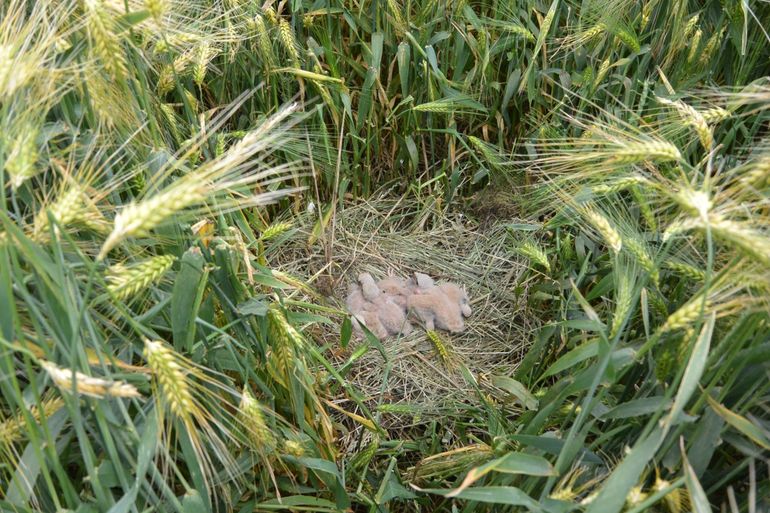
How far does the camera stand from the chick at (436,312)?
1804mm

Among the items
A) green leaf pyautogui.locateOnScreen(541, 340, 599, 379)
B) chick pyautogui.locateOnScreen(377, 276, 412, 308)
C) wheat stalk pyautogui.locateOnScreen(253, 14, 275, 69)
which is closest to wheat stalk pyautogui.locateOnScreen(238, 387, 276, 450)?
green leaf pyautogui.locateOnScreen(541, 340, 599, 379)

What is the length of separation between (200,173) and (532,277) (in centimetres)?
117

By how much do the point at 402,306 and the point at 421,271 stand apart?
0.65ft

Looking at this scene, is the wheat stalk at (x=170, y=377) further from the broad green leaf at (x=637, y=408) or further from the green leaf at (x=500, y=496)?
the broad green leaf at (x=637, y=408)

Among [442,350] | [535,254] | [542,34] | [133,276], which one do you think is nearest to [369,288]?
[442,350]

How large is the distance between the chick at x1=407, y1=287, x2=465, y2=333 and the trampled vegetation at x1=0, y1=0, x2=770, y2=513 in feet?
0.13

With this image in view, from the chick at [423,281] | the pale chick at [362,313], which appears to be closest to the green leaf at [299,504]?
the pale chick at [362,313]

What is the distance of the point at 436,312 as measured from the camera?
1.81m

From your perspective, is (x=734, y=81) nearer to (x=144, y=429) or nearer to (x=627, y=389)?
(x=627, y=389)

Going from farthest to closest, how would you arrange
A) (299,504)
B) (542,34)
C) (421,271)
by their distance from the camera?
(421,271), (542,34), (299,504)

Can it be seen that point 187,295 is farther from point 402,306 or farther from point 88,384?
point 402,306

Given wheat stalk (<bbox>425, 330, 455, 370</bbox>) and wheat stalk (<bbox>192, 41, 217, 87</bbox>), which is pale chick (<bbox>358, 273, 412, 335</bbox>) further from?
wheat stalk (<bbox>192, 41, 217, 87</bbox>)

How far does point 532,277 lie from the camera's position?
1.82 metres

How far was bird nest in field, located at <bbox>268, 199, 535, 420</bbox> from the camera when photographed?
5.58 feet
